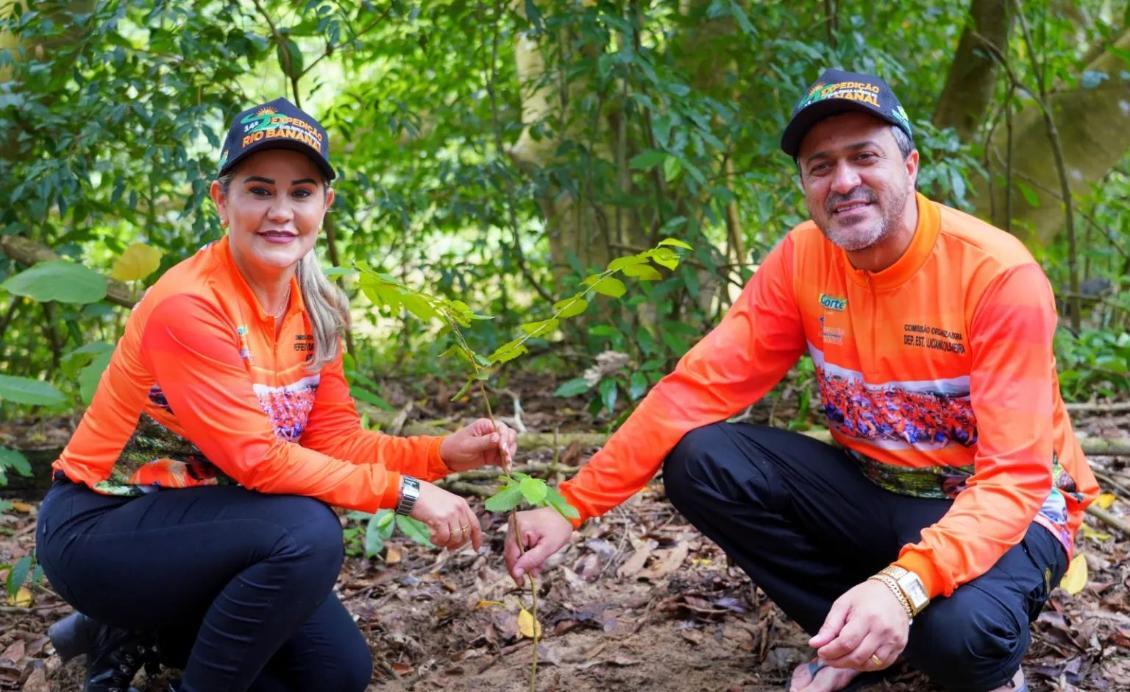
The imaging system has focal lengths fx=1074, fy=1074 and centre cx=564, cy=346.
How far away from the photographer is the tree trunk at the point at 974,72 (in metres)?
5.33

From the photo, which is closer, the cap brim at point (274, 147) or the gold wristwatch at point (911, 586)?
the gold wristwatch at point (911, 586)

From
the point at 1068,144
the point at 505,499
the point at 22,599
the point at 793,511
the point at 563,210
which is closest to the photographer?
the point at 505,499

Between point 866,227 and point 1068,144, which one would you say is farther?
point 1068,144

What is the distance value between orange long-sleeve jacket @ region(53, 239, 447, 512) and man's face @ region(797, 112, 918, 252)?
108cm

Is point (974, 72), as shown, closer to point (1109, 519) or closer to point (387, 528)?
point (1109, 519)

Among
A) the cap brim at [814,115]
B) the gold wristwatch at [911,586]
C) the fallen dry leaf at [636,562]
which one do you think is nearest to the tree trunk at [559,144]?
the fallen dry leaf at [636,562]

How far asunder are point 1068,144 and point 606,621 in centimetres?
446

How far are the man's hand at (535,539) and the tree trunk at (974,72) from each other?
3748 mm

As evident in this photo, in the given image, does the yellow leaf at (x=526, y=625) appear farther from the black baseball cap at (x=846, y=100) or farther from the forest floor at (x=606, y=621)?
the black baseball cap at (x=846, y=100)

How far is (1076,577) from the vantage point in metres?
2.89

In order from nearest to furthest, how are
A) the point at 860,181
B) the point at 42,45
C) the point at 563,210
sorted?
the point at 860,181 → the point at 42,45 → the point at 563,210

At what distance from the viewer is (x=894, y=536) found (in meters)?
2.46

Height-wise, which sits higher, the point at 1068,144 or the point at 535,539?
the point at 1068,144

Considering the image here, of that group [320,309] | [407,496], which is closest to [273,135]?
[320,309]
